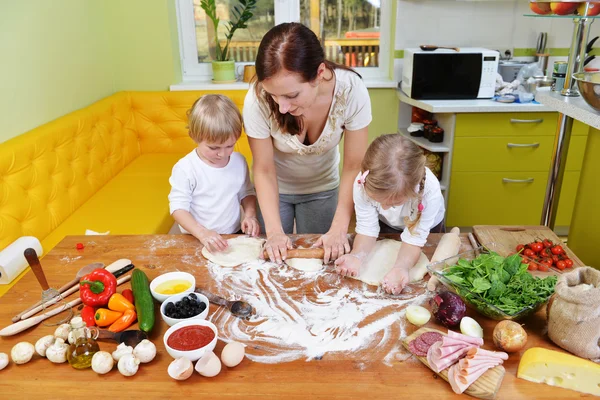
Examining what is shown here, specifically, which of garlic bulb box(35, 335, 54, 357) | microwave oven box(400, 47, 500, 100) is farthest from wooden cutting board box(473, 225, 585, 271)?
microwave oven box(400, 47, 500, 100)

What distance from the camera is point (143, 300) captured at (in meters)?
1.16

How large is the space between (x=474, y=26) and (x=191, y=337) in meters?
3.13

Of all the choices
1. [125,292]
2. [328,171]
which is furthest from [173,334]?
[328,171]

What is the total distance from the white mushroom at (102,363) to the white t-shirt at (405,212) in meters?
0.78

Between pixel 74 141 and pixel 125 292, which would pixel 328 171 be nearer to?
pixel 125 292

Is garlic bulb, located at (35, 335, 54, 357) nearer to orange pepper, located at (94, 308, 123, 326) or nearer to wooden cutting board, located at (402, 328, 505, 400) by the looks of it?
orange pepper, located at (94, 308, 123, 326)

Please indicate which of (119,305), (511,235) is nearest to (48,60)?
(119,305)

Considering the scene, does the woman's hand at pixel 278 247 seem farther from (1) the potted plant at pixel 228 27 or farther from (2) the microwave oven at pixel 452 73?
(1) the potted plant at pixel 228 27

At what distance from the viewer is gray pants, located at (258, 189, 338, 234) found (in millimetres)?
1926

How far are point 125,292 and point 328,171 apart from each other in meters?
0.95

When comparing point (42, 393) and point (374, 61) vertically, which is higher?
point (374, 61)

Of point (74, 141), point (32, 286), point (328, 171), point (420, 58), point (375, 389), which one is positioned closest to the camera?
point (375, 389)

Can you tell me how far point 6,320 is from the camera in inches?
46.1

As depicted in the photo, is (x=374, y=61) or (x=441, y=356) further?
(x=374, y=61)
